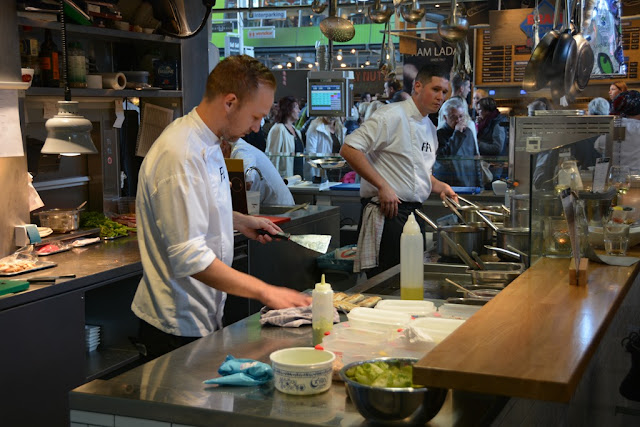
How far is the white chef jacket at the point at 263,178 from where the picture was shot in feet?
20.9

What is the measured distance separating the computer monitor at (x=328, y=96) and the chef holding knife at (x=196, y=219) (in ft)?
16.8

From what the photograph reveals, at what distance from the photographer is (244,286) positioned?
102 inches

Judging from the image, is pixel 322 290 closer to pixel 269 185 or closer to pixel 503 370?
pixel 503 370

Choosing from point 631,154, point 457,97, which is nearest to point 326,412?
point 631,154

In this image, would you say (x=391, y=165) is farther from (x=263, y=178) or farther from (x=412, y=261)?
(x=412, y=261)

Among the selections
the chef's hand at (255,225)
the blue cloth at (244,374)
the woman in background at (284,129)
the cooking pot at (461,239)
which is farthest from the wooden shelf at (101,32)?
the woman in background at (284,129)

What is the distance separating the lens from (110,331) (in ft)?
14.4

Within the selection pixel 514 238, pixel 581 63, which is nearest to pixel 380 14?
pixel 581 63

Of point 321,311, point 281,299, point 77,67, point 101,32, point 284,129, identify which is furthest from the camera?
point 284,129

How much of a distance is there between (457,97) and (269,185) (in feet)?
15.4

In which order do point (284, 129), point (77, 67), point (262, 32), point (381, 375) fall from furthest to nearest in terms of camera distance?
point (262, 32)
point (284, 129)
point (77, 67)
point (381, 375)

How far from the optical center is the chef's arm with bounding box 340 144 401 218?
192 inches

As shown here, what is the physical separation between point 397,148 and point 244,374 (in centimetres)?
323

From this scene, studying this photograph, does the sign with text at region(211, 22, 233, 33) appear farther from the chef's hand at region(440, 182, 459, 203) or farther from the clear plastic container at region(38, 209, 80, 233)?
the clear plastic container at region(38, 209, 80, 233)
